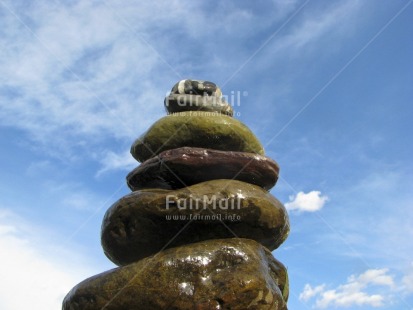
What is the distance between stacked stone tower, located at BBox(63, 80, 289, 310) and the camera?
8.05 meters

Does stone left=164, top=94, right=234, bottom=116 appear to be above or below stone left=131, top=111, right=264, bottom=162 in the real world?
above

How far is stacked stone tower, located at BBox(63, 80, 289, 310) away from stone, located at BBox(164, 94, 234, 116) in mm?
491

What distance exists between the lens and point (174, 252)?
8.63 meters

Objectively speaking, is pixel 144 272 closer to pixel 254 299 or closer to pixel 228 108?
pixel 254 299

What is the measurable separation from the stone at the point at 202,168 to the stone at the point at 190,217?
0.43m

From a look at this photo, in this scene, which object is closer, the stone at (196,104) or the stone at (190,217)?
the stone at (190,217)

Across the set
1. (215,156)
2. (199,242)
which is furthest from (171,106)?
(199,242)

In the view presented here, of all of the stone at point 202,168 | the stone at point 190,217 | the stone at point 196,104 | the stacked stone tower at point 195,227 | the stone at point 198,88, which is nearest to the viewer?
the stacked stone tower at point 195,227

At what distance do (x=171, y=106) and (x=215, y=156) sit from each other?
2639mm

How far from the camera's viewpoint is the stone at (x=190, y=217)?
355 inches

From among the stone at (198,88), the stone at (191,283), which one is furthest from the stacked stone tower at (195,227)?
the stone at (198,88)

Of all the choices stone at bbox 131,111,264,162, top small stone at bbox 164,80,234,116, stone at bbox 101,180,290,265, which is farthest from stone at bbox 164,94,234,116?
stone at bbox 101,180,290,265

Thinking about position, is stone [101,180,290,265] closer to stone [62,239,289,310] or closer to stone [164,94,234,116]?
stone [62,239,289,310]

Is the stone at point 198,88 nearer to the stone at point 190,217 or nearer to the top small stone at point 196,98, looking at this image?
the top small stone at point 196,98
